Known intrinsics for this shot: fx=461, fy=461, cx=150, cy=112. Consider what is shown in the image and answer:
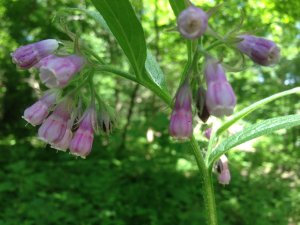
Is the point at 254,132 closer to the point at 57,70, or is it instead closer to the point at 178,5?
the point at 178,5

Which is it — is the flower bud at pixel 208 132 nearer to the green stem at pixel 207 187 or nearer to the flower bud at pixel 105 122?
the green stem at pixel 207 187

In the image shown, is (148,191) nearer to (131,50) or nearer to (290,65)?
(131,50)

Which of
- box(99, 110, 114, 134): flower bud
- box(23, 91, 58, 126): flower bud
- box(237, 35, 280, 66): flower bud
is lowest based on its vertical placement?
box(23, 91, 58, 126): flower bud

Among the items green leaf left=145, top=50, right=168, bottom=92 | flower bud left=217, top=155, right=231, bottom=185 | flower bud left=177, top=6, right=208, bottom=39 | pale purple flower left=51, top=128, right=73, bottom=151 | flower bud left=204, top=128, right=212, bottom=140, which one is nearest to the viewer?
flower bud left=177, top=6, right=208, bottom=39

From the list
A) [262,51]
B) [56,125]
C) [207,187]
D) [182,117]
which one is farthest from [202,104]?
[56,125]

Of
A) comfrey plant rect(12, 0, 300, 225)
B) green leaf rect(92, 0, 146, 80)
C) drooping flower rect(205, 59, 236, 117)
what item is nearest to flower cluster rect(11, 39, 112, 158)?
comfrey plant rect(12, 0, 300, 225)

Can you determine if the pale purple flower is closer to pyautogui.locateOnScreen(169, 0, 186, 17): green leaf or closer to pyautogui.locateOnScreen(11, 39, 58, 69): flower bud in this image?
pyautogui.locateOnScreen(11, 39, 58, 69): flower bud

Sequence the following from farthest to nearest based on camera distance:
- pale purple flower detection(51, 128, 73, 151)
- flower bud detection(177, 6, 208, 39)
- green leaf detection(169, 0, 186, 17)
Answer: pale purple flower detection(51, 128, 73, 151) < green leaf detection(169, 0, 186, 17) < flower bud detection(177, 6, 208, 39)
